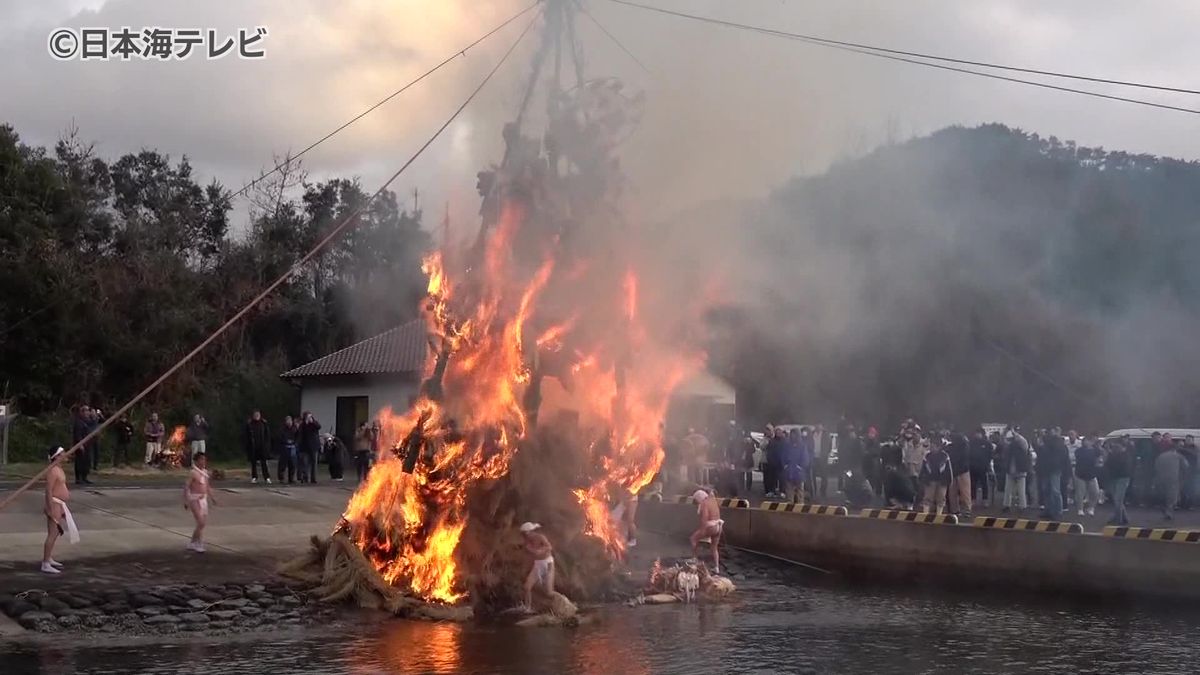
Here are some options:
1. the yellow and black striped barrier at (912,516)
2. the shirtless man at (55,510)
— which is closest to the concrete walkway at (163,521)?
the shirtless man at (55,510)

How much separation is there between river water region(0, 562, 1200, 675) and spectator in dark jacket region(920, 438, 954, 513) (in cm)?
609

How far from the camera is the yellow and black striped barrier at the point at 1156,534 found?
17.5 m

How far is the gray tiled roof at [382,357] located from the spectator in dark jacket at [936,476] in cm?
1958

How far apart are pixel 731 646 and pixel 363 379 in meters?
28.8

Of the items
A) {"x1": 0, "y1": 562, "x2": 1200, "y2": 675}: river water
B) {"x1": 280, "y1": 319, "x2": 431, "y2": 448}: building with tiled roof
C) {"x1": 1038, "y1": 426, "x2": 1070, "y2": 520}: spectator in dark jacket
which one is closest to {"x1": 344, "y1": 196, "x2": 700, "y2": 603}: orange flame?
{"x1": 0, "y1": 562, "x2": 1200, "y2": 675}: river water

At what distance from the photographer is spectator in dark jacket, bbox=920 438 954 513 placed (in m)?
23.1

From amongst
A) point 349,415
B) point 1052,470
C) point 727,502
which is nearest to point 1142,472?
point 1052,470

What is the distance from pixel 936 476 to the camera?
75.8ft

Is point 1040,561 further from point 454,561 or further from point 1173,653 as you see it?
point 454,561

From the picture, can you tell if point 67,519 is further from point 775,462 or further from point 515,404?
point 775,462

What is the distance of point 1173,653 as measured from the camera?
13.4 meters

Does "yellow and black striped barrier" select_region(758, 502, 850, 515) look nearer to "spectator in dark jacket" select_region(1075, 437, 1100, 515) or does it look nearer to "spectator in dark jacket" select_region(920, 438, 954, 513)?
"spectator in dark jacket" select_region(920, 438, 954, 513)

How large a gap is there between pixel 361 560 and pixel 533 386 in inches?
134

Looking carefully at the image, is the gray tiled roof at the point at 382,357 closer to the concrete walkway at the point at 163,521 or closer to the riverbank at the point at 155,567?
the concrete walkway at the point at 163,521
